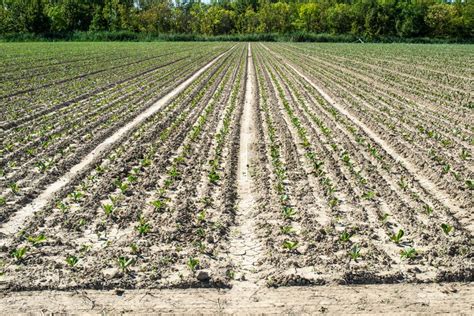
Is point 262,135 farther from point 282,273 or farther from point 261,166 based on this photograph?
point 282,273

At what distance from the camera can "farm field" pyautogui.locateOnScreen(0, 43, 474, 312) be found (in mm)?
5441

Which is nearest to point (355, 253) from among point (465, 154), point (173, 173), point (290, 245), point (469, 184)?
point (290, 245)

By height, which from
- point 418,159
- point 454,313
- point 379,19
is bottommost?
point 454,313

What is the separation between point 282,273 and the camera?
5.32m

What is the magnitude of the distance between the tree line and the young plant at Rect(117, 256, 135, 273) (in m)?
89.0

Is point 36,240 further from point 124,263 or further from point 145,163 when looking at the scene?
point 145,163

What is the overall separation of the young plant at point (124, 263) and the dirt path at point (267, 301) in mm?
427

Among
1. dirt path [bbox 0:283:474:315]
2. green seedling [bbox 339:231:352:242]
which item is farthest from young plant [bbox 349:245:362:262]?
dirt path [bbox 0:283:474:315]

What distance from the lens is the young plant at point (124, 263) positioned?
540 centimetres

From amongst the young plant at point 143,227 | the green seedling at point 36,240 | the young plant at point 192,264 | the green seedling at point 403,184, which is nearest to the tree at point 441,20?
the green seedling at point 403,184

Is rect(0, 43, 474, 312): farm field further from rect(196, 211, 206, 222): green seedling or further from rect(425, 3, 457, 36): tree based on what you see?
rect(425, 3, 457, 36): tree

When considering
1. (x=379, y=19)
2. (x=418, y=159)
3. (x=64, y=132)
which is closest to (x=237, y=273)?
(x=418, y=159)

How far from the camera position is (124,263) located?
5449mm

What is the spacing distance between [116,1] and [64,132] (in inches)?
3721
